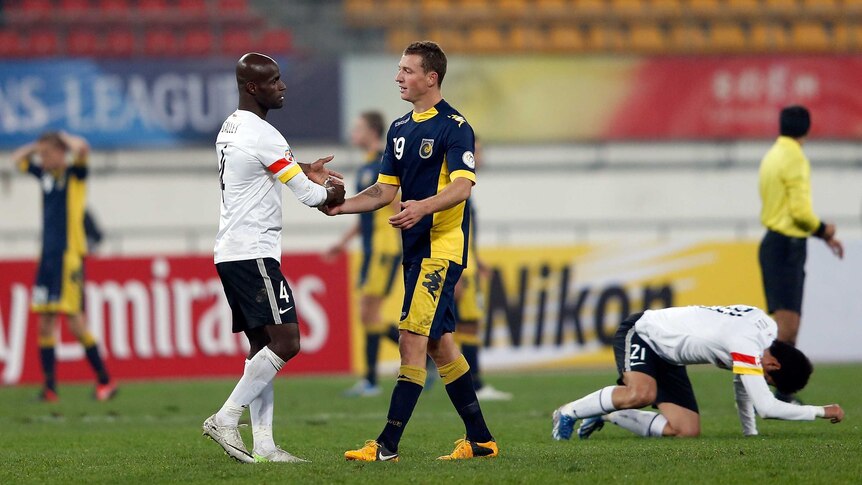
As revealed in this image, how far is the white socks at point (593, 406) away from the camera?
23.9 ft

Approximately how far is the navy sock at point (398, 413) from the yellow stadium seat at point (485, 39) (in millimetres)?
13718

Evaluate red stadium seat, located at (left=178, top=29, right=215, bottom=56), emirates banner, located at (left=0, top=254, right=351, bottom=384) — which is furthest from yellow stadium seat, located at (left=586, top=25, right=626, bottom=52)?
emirates banner, located at (left=0, top=254, right=351, bottom=384)

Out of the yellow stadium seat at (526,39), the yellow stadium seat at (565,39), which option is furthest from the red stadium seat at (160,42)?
the yellow stadium seat at (565,39)

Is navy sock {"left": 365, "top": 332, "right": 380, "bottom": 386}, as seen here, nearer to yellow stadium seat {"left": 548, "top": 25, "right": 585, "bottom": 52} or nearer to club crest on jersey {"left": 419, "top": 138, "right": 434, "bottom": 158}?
club crest on jersey {"left": 419, "top": 138, "right": 434, "bottom": 158}

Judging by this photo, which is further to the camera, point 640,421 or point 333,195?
point 640,421

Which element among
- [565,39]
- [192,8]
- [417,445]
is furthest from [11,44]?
[417,445]

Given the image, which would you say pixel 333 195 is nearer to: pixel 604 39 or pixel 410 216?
pixel 410 216

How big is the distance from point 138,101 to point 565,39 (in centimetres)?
662

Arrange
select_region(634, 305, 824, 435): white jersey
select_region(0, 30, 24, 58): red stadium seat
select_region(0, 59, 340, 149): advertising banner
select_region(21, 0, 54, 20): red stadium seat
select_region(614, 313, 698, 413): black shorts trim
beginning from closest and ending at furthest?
1. select_region(634, 305, 824, 435): white jersey
2. select_region(614, 313, 698, 413): black shorts trim
3. select_region(0, 59, 340, 149): advertising banner
4. select_region(0, 30, 24, 58): red stadium seat
5. select_region(21, 0, 54, 20): red stadium seat

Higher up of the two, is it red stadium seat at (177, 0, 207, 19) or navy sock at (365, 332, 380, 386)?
red stadium seat at (177, 0, 207, 19)

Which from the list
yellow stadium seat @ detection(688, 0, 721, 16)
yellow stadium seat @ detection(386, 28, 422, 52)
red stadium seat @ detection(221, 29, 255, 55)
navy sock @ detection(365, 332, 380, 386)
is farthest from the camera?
yellow stadium seat @ detection(688, 0, 721, 16)

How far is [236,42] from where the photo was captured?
63.2 ft

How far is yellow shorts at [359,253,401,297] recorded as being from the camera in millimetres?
11906

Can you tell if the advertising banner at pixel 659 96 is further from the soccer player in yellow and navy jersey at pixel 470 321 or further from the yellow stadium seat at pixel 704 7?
the soccer player in yellow and navy jersey at pixel 470 321
